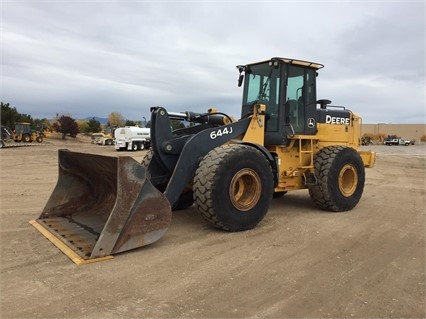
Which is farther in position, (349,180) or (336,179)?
(349,180)

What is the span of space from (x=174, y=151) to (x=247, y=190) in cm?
125

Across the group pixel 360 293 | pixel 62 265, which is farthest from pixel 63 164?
pixel 360 293

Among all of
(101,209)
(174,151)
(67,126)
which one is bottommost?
(101,209)

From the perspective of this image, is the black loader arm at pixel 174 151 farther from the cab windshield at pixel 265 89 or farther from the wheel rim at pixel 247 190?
the cab windshield at pixel 265 89

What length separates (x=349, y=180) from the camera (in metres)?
7.82

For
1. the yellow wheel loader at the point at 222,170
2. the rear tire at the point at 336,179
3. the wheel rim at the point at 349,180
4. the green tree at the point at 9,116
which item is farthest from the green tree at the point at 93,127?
the rear tire at the point at 336,179

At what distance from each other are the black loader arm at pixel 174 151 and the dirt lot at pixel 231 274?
71 centimetres

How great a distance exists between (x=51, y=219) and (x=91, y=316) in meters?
3.10

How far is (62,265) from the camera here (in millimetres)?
4234

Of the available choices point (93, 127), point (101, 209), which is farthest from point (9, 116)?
point (101, 209)

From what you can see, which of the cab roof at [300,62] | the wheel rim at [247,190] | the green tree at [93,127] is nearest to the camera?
the wheel rim at [247,190]

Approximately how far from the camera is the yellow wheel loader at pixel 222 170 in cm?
468

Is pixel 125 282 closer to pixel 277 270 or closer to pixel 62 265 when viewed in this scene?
pixel 62 265

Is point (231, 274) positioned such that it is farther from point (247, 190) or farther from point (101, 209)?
point (101, 209)
